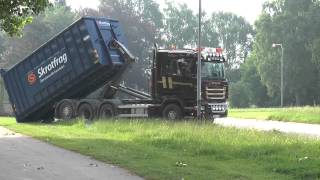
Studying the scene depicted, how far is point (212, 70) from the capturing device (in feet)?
94.1

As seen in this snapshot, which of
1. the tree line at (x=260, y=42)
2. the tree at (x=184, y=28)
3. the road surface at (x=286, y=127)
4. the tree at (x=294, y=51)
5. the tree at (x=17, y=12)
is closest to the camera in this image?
the tree at (x=17, y=12)

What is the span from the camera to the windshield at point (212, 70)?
1118 inches

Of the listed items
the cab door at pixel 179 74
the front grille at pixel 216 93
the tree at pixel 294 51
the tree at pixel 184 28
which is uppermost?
the tree at pixel 184 28

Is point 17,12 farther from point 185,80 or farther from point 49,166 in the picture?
point 185,80

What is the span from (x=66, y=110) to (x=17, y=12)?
10.8 m

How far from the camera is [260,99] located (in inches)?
3797

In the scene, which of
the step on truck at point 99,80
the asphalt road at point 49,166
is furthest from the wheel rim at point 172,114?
the asphalt road at point 49,166

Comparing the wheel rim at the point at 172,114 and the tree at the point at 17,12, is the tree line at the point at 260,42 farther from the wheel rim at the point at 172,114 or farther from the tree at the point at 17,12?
the tree at the point at 17,12

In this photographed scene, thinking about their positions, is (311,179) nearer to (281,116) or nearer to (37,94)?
(37,94)

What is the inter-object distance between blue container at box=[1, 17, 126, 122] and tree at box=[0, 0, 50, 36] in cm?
703

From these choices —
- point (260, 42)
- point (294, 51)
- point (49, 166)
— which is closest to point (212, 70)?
point (49, 166)

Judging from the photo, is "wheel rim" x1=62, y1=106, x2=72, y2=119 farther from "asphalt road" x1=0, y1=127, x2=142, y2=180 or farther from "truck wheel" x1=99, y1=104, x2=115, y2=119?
"asphalt road" x1=0, y1=127, x2=142, y2=180

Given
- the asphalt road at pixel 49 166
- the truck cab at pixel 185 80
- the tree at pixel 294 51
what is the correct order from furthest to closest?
1. the tree at pixel 294 51
2. the truck cab at pixel 185 80
3. the asphalt road at pixel 49 166

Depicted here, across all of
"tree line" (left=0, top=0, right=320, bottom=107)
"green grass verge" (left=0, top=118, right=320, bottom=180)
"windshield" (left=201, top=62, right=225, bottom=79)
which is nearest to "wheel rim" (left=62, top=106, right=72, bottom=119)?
"windshield" (left=201, top=62, right=225, bottom=79)
